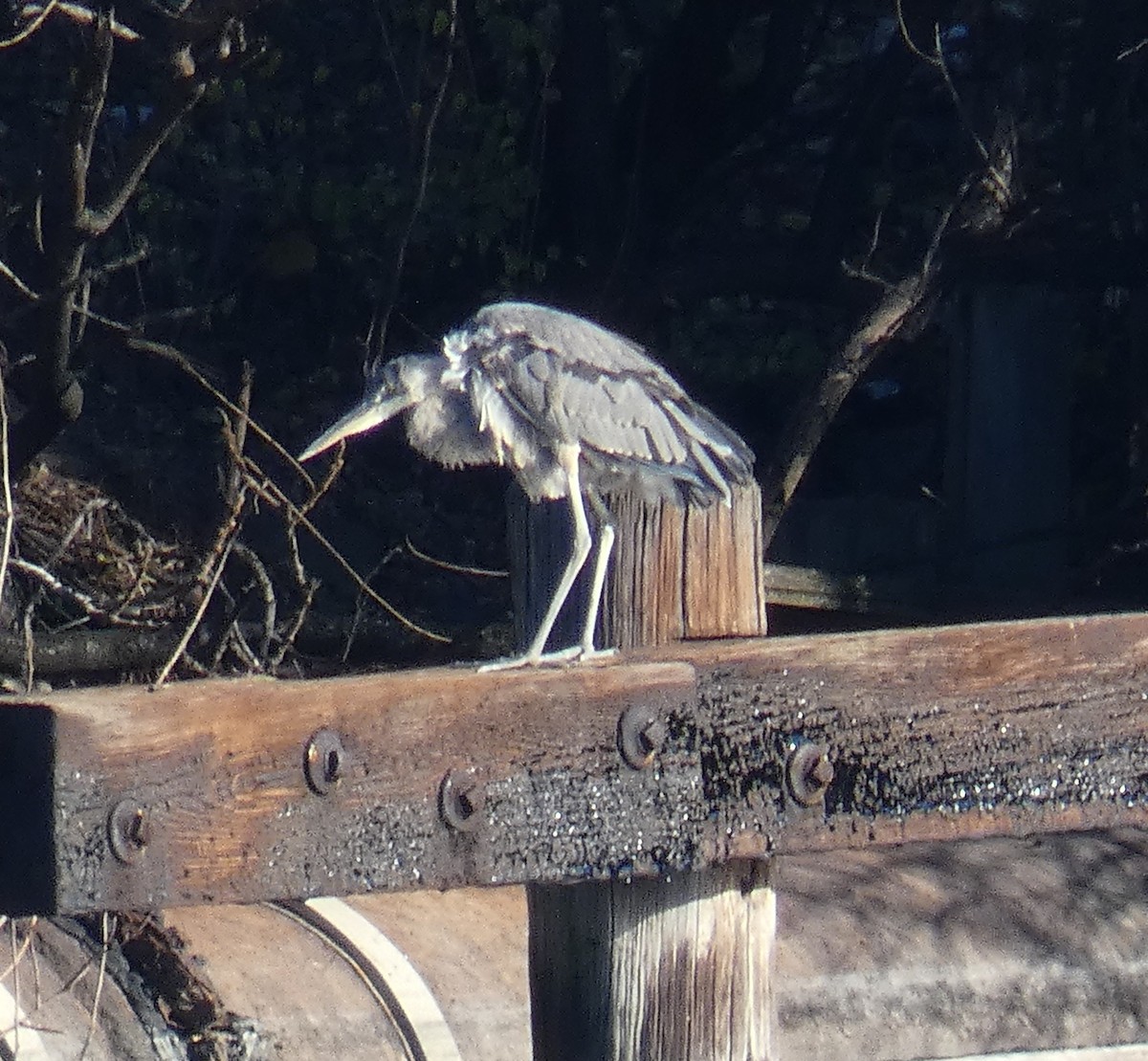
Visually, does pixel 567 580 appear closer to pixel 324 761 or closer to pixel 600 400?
pixel 600 400

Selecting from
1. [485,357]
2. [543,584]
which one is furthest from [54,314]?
[543,584]

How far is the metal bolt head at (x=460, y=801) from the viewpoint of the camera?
201 cm

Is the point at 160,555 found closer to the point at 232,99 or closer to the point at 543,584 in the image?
the point at 232,99

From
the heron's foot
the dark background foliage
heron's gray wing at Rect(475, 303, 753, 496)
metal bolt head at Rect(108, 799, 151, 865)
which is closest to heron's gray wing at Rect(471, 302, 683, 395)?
heron's gray wing at Rect(475, 303, 753, 496)

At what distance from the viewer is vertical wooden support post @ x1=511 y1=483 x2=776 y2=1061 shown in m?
2.26

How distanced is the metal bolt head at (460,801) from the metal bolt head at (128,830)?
0.35m

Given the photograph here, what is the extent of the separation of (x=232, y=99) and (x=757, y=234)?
248 centimetres

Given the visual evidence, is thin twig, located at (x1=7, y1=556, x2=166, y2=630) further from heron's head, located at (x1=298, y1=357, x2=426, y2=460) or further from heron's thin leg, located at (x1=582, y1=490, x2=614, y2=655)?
heron's thin leg, located at (x1=582, y1=490, x2=614, y2=655)

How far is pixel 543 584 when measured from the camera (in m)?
2.70

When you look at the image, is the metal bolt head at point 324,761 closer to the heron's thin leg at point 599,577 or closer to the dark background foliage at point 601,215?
the heron's thin leg at point 599,577

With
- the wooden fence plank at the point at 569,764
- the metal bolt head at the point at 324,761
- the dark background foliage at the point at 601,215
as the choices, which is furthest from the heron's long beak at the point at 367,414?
the dark background foliage at the point at 601,215

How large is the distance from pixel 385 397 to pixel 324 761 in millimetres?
1331

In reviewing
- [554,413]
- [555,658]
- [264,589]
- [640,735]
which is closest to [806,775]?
[640,735]

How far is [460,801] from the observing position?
6.62ft
